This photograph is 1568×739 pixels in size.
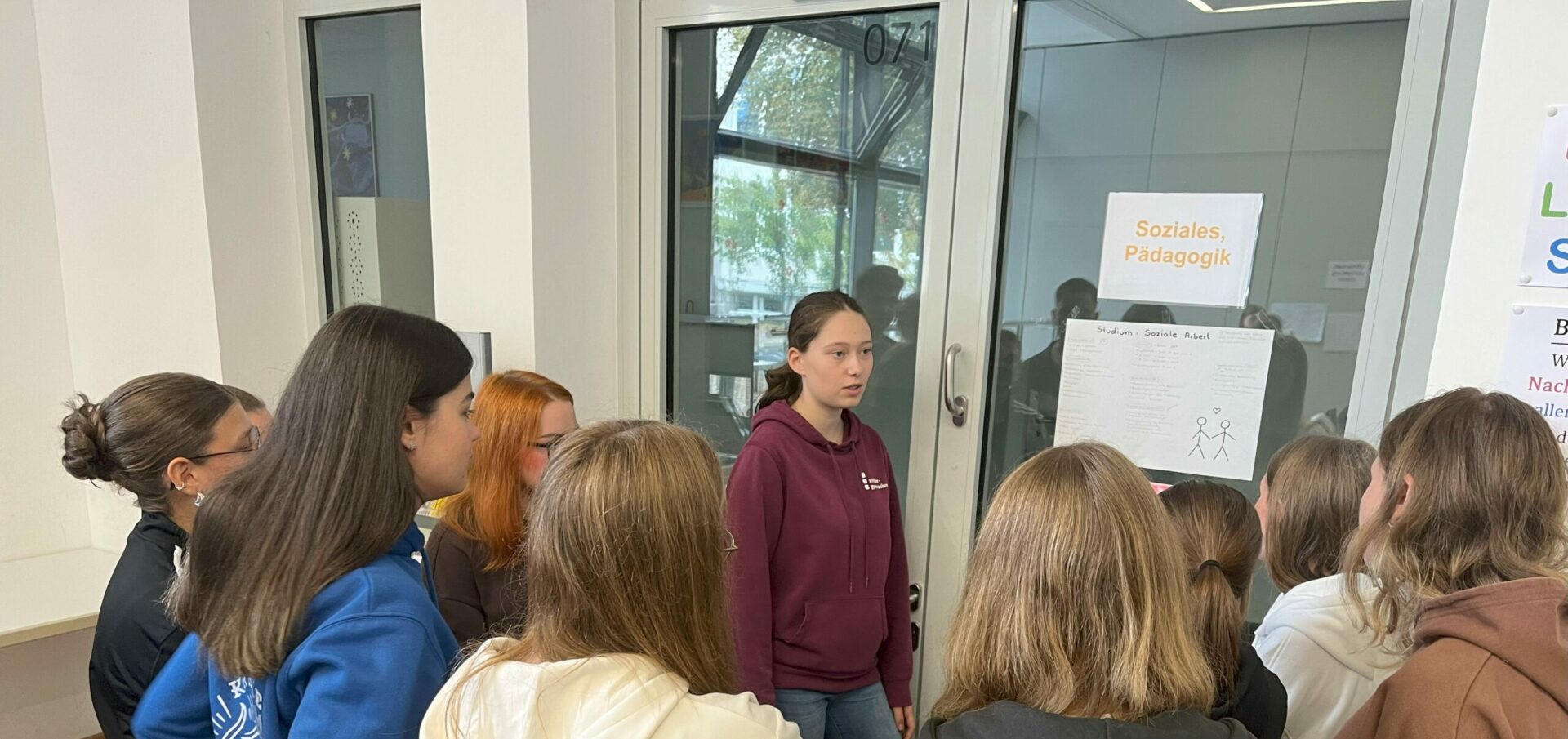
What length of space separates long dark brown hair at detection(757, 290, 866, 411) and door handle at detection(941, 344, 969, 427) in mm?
256

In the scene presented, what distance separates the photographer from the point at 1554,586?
38.5 inches

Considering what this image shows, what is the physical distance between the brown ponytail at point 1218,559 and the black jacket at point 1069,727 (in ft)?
0.53

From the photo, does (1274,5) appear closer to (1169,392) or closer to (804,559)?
(1169,392)

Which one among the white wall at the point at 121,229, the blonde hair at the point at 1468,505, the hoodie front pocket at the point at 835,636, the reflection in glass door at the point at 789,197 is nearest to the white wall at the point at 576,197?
the reflection in glass door at the point at 789,197

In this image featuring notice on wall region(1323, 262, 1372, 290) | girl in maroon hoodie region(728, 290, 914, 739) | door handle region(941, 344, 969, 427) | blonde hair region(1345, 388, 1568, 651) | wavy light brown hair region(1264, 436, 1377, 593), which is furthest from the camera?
door handle region(941, 344, 969, 427)

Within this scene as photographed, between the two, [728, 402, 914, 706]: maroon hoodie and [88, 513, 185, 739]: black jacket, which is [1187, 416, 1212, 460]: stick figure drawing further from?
[88, 513, 185, 739]: black jacket

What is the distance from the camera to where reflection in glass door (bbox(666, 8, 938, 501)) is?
205 centimetres

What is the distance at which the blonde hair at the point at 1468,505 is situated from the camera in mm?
1044

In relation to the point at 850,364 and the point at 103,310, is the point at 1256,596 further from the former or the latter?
the point at 103,310

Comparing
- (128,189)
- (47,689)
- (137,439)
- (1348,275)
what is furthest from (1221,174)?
(47,689)

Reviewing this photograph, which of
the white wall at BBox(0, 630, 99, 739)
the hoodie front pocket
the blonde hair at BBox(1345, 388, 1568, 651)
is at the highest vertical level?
the blonde hair at BBox(1345, 388, 1568, 651)

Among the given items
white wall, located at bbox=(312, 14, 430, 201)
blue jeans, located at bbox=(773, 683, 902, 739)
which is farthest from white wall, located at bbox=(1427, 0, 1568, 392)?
white wall, located at bbox=(312, 14, 430, 201)

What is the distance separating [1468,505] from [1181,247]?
33.3 inches

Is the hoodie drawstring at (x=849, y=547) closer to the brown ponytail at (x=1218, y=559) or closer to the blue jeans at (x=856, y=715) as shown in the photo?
the blue jeans at (x=856, y=715)
